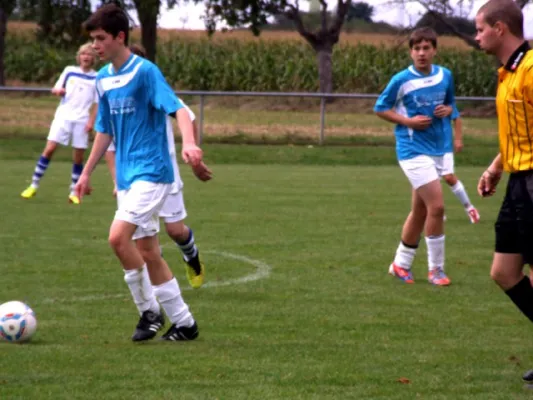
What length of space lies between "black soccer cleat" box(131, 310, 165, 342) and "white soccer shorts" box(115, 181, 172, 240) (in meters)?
0.56

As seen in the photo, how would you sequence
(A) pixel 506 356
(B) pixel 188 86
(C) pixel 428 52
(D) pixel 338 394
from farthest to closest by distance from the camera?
(B) pixel 188 86
(C) pixel 428 52
(A) pixel 506 356
(D) pixel 338 394

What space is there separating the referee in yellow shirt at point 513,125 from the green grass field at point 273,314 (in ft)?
2.29

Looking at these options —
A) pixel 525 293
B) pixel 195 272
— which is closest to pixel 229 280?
pixel 195 272

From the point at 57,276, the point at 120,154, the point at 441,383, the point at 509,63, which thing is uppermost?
the point at 509,63

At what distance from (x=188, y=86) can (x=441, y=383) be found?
4434 cm

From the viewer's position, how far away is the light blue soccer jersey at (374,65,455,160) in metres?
9.70

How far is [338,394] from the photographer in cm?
579

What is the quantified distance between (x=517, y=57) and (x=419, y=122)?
12.1 ft

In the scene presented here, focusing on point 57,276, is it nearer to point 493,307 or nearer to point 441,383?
point 493,307

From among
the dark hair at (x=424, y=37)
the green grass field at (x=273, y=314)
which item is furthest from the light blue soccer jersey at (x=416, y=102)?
the green grass field at (x=273, y=314)

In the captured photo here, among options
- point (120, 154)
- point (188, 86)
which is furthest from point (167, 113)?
point (188, 86)

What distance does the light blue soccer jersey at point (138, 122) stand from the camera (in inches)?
271

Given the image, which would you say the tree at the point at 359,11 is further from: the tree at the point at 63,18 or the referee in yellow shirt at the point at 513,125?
the referee in yellow shirt at the point at 513,125

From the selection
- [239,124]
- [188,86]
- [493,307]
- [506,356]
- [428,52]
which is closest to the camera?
[506,356]
